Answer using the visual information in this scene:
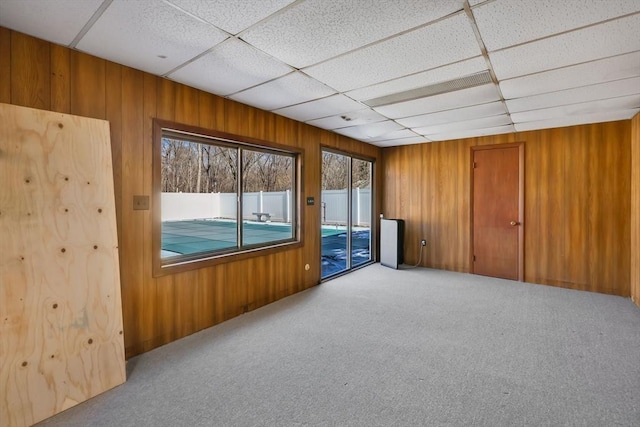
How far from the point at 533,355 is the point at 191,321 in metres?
3.12

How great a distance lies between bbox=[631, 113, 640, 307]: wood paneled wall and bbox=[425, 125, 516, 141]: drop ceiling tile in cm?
136

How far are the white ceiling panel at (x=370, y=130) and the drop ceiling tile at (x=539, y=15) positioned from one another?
7.53ft

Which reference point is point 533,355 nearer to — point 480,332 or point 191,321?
Answer: point 480,332

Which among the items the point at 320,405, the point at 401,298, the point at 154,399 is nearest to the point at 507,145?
the point at 401,298

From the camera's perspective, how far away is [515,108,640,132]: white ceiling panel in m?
3.89

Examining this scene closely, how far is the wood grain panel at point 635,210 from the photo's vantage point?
3854 mm

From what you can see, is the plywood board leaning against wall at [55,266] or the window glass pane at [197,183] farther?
the window glass pane at [197,183]

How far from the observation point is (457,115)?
4.00m

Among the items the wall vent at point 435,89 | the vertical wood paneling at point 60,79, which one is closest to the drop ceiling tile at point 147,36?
the vertical wood paneling at point 60,79

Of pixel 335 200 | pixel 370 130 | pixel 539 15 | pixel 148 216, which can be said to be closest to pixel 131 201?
pixel 148 216

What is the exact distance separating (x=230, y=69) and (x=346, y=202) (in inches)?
133

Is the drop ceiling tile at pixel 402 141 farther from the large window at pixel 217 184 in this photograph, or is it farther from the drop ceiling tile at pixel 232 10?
the drop ceiling tile at pixel 232 10

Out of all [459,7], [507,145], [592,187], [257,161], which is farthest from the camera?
[507,145]

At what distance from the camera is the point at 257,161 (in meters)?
4.05
